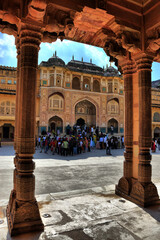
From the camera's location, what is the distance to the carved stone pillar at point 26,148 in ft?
9.03

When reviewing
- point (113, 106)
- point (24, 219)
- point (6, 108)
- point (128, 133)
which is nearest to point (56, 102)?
point (6, 108)

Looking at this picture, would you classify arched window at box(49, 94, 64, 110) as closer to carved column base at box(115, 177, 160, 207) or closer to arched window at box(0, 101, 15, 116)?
arched window at box(0, 101, 15, 116)

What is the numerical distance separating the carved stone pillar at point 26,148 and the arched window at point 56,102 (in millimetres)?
25884

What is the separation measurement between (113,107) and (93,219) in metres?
31.0

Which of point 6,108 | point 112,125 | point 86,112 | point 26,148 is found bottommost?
point 26,148

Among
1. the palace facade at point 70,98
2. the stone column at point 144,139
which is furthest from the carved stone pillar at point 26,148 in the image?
the palace facade at point 70,98

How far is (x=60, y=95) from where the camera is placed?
29.6 m

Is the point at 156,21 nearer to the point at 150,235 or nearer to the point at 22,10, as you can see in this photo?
the point at 22,10

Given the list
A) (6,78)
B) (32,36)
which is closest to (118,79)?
(6,78)

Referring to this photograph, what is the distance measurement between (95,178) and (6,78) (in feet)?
83.5

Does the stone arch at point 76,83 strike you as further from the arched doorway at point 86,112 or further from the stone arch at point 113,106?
the stone arch at point 113,106

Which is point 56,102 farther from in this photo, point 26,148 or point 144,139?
point 26,148

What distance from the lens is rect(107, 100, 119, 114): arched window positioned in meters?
32.8

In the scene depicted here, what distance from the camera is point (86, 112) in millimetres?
33531
